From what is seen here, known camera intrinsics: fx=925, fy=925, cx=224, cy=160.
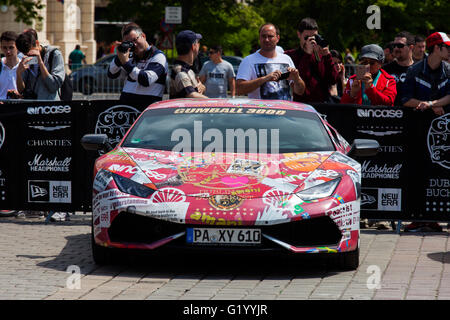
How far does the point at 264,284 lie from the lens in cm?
687

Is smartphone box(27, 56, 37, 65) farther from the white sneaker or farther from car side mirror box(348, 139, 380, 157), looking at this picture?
car side mirror box(348, 139, 380, 157)

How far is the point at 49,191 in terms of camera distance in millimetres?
10203

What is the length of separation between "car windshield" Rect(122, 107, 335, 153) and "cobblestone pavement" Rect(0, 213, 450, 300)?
97 cm

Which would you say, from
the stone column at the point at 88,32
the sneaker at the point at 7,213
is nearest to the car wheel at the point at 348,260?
the sneaker at the point at 7,213

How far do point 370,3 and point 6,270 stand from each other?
25414 mm

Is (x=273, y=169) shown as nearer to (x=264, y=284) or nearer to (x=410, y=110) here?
(x=264, y=284)

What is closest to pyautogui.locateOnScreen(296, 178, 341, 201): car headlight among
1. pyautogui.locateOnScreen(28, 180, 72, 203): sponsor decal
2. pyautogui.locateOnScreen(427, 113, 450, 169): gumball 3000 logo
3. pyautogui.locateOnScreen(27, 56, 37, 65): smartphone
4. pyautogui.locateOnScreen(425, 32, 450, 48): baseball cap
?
pyautogui.locateOnScreen(427, 113, 450, 169): gumball 3000 logo

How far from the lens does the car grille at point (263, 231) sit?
7.00m

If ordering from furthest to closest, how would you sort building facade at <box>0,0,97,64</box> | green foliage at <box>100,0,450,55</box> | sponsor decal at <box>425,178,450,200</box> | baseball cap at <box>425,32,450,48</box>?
building facade at <box>0,0,97,64</box>
green foliage at <box>100,0,450,55</box>
sponsor decal at <box>425,178,450,200</box>
baseball cap at <box>425,32,450,48</box>

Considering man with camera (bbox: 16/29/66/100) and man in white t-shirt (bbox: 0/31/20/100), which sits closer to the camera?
man with camera (bbox: 16/29/66/100)

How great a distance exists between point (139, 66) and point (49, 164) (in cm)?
148

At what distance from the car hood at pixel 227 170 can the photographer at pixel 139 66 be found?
2.48m

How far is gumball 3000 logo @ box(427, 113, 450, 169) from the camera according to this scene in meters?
9.64
